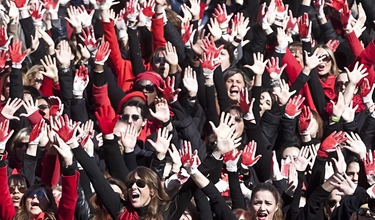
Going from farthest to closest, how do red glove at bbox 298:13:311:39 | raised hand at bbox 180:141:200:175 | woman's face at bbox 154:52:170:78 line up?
red glove at bbox 298:13:311:39
woman's face at bbox 154:52:170:78
raised hand at bbox 180:141:200:175

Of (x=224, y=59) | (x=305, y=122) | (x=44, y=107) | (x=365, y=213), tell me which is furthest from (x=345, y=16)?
(x=365, y=213)

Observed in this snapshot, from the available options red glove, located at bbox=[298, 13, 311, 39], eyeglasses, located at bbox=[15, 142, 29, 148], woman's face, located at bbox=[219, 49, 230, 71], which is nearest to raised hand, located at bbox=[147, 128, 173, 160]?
eyeglasses, located at bbox=[15, 142, 29, 148]

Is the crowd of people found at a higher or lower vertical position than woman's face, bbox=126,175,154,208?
lower

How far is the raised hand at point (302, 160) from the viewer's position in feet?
31.6

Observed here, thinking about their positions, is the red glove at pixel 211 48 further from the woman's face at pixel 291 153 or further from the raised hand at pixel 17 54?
the raised hand at pixel 17 54

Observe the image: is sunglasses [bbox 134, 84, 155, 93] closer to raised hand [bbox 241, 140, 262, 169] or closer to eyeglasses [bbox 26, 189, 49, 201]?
raised hand [bbox 241, 140, 262, 169]

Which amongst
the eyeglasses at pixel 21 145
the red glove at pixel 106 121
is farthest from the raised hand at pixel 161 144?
the eyeglasses at pixel 21 145

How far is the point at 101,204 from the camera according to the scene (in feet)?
29.9

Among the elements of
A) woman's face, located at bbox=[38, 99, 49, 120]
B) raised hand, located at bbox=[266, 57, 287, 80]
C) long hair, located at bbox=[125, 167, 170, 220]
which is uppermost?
long hair, located at bbox=[125, 167, 170, 220]

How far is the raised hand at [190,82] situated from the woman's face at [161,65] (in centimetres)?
56

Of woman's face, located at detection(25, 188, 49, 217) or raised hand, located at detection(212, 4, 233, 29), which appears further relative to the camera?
raised hand, located at detection(212, 4, 233, 29)

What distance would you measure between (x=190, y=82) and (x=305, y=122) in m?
0.99

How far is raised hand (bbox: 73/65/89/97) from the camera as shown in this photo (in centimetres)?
1069

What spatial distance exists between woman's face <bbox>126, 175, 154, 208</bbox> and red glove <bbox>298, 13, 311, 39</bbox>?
3.07 meters
